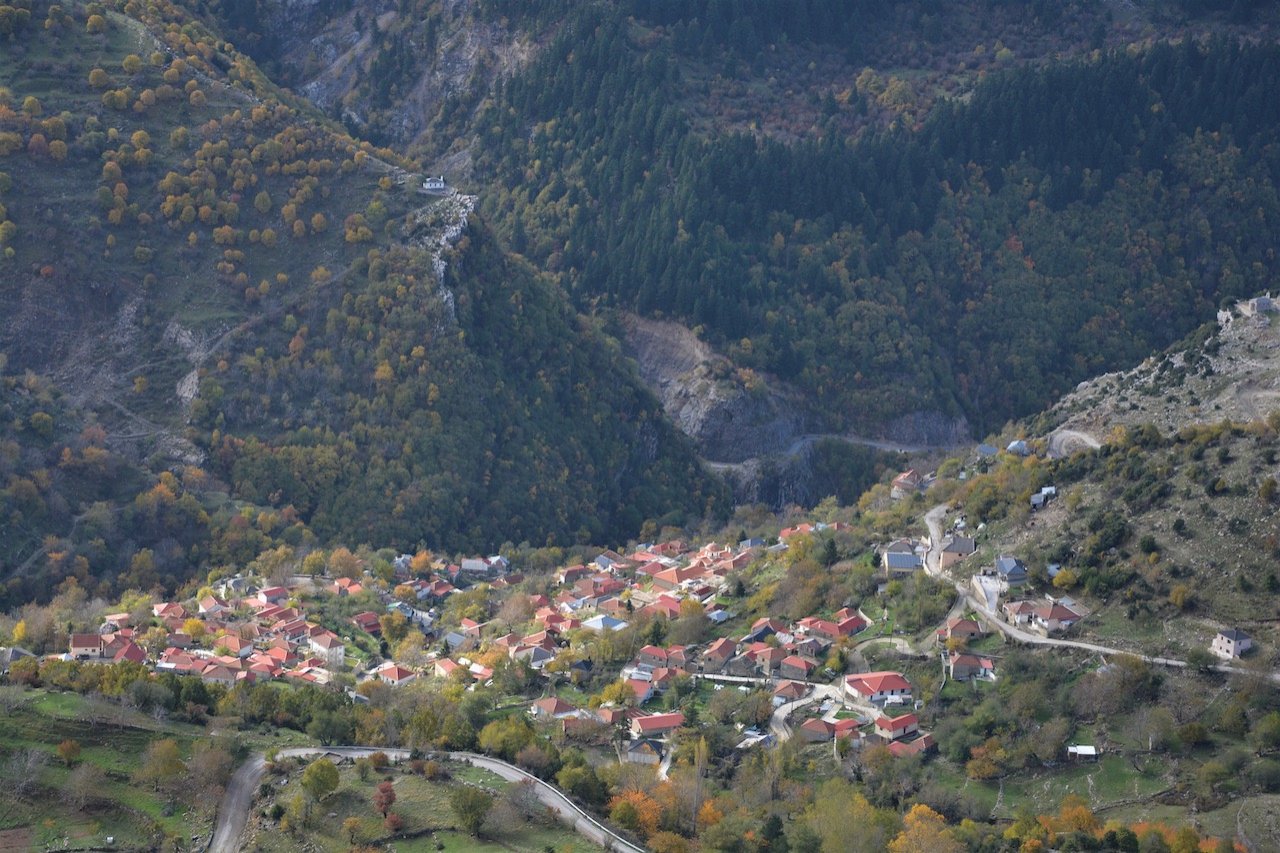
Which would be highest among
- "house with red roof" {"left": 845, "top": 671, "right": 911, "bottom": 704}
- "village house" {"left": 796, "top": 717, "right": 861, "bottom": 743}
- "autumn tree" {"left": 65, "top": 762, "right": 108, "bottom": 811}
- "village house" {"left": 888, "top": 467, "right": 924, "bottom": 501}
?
"village house" {"left": 888, "top": 467, "right": 924, "bottom": 501}

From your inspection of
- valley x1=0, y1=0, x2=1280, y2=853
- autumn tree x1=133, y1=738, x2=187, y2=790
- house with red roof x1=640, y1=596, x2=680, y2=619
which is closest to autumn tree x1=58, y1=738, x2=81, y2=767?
valley x1=0, y1=0, x2=1280, y2=853

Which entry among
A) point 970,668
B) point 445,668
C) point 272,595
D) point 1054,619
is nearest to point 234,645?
point 445,668

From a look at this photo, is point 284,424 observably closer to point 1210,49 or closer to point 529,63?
point 529,63

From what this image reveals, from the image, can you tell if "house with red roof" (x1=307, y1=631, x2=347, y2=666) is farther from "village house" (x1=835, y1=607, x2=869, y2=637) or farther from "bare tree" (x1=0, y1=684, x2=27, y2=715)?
"village house" (x1=835, y1=607, x2=869, y2=637)

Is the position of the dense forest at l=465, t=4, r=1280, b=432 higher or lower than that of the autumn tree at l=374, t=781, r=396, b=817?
higher

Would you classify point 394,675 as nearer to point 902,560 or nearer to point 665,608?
point 665,608

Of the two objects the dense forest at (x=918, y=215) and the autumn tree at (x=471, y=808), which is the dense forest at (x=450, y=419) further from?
the autumn tree at (x=471, y=808)

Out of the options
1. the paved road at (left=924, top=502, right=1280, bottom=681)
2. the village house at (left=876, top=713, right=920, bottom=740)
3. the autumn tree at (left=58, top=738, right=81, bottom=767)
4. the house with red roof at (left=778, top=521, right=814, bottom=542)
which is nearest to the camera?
the autumn tree at (left=58, top=738, right=81, bottom=767)
